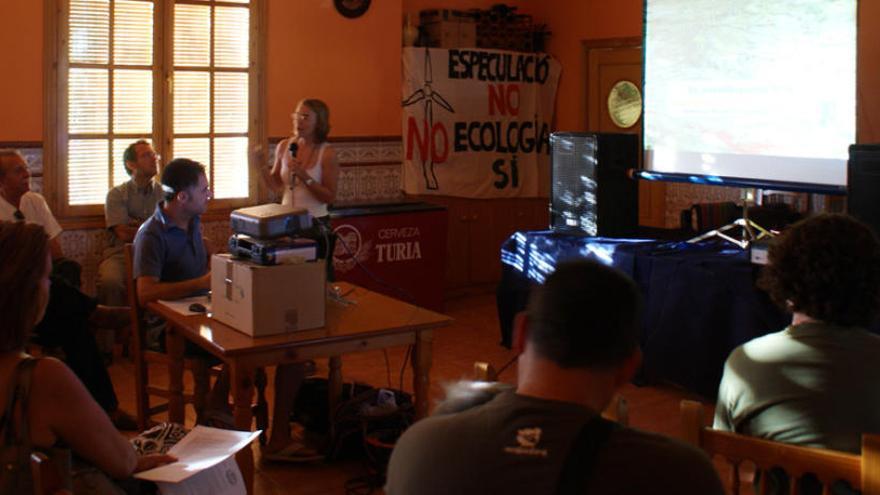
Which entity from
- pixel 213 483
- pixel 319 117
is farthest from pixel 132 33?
pixel 213 483

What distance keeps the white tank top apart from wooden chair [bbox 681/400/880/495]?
4.24 m

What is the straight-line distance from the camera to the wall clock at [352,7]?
726cm

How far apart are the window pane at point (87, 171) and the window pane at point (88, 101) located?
0.09m

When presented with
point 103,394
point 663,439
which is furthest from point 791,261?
point 103,394

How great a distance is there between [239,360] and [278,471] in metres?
0.99

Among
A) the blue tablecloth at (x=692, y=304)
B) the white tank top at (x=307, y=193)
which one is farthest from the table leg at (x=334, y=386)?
the white tank top at (x=307, y=193)

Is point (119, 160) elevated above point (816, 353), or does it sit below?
above

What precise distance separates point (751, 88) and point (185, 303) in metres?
3.23

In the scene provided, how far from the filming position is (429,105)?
7.80 m

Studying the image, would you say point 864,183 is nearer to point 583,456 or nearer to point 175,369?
Result: point 175,369

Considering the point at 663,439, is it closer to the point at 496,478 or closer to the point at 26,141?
the point at 496,478

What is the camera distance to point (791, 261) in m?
2.40

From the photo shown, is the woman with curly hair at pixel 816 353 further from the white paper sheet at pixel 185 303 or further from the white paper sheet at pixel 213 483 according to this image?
the white paper sheet at pixel 185 303

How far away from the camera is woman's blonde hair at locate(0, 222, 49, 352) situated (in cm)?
239
